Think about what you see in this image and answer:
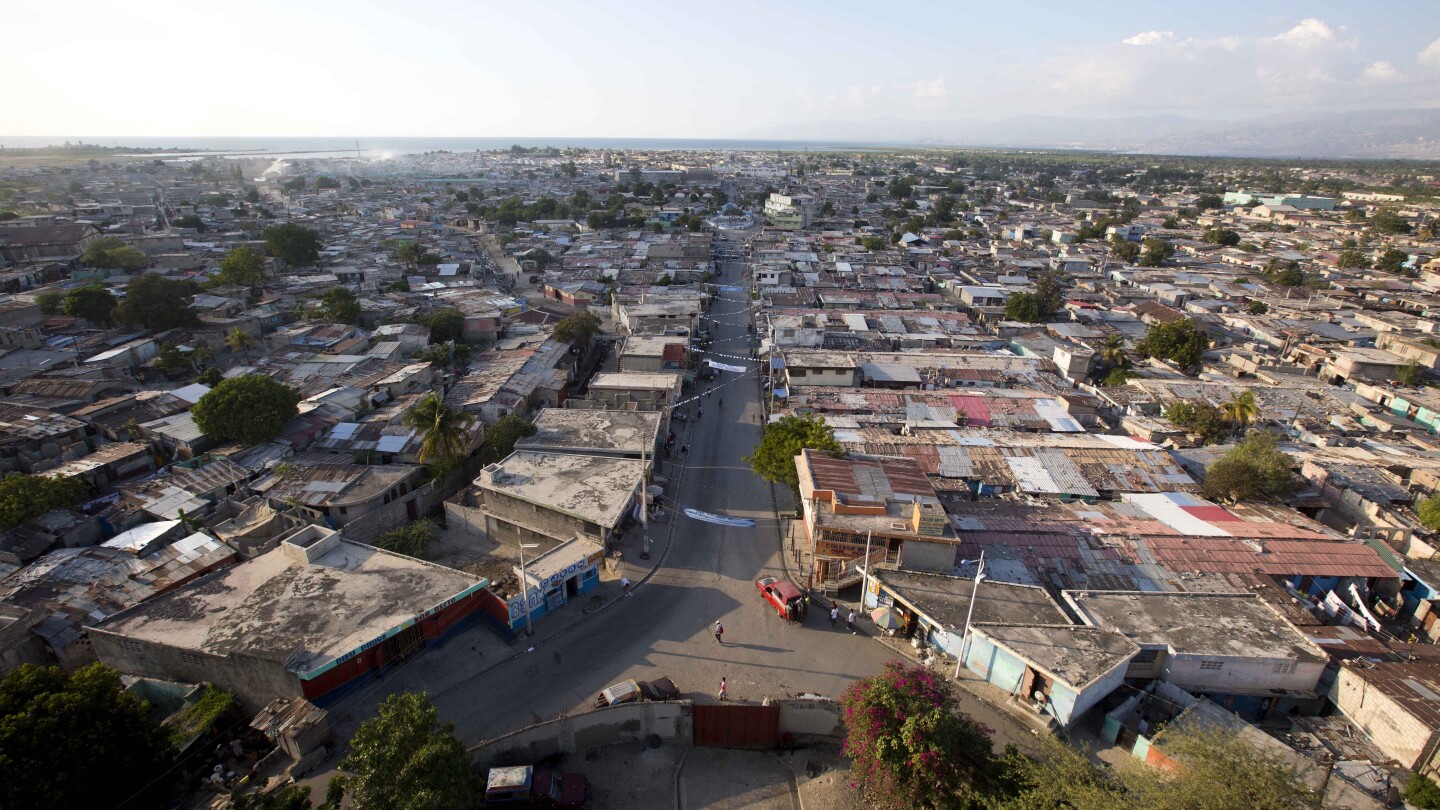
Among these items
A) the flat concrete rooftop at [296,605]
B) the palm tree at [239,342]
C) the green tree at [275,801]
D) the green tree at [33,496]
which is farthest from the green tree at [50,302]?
the green tree at [275,801]

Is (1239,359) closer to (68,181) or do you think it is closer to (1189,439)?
(1189,439)

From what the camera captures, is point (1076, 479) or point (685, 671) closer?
point (685, 671)

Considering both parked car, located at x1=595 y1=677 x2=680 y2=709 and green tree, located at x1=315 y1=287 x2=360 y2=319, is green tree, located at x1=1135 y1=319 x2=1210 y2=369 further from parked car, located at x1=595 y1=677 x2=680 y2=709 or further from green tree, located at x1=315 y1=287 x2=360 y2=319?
green tree, located at x1=315 y1=287 x2=360 y2=319

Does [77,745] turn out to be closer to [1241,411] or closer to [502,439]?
[502,439]

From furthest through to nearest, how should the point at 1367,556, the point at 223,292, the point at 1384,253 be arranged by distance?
the point at 1384,253 → the point at 223,292 → the point at 1367,556

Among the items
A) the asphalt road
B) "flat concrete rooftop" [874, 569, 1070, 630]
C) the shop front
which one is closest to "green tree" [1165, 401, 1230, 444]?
"flat concrete rooftop" [874, 569, 1070, 630]

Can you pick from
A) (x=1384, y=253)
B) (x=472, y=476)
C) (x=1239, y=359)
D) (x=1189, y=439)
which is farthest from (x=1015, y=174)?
(x=472, y=476)
